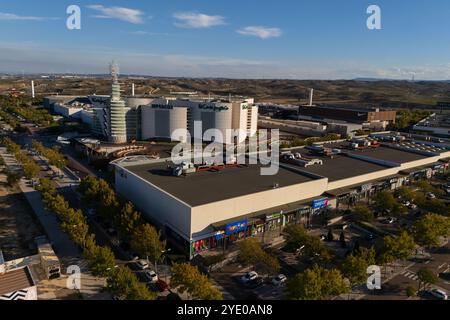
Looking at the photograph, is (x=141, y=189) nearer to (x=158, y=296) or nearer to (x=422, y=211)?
(x=158, y=296)

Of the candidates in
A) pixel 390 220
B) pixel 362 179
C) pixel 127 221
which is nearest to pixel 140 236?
pixel 127 221

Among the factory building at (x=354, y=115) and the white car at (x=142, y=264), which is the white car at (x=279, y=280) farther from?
the factory building at (x=354, y=115)

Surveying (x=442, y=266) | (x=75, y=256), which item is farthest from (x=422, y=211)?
(x=75, y=256)

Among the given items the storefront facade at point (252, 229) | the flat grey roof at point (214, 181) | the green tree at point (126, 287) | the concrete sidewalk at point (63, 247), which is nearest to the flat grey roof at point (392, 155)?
the flat grey roof at point (214, 181)

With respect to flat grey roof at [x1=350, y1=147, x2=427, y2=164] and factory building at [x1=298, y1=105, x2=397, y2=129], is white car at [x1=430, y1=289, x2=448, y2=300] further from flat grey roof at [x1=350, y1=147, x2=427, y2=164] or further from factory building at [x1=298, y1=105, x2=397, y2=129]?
factory building at [x1=298, y1=105, x2=397, y2=129]

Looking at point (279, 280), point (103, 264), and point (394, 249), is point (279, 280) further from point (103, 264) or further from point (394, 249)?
point (103, 264)
